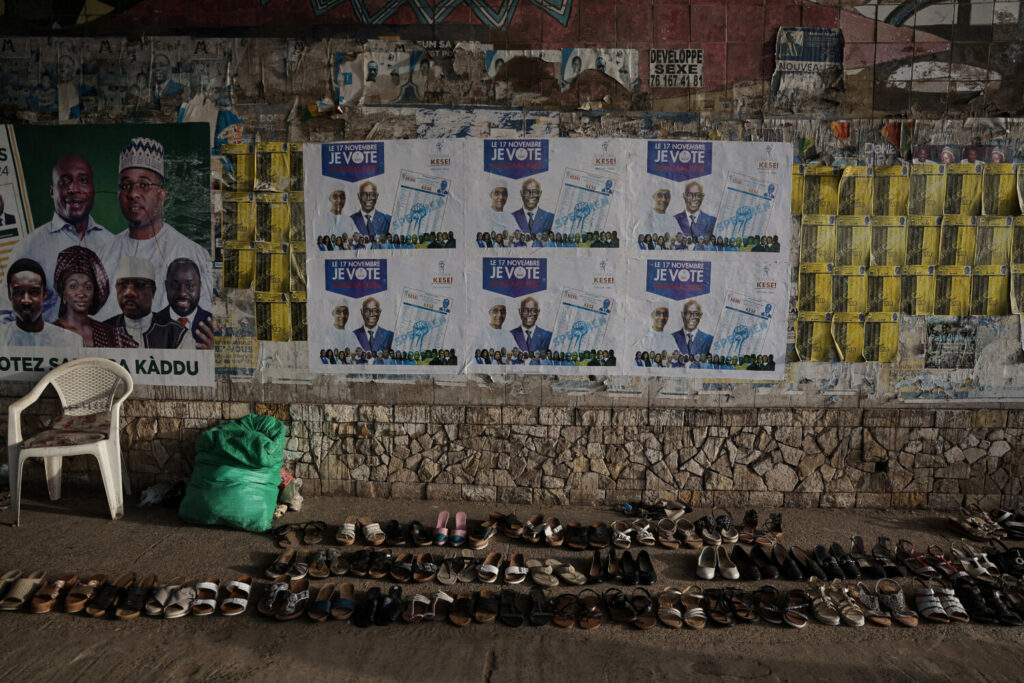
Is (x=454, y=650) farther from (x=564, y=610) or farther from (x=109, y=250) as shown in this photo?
(x=109, y=250)

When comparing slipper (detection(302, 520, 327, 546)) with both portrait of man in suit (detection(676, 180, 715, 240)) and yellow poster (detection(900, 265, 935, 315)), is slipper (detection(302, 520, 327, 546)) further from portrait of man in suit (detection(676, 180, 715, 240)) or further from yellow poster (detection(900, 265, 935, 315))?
yellow poster (detection(900, 265, 935, 315))

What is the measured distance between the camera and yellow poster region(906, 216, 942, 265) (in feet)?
15.0

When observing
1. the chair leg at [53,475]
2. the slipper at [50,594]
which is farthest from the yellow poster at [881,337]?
the chair leg at [53,475]

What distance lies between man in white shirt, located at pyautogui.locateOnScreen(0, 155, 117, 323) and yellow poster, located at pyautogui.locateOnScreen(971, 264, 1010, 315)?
715cm

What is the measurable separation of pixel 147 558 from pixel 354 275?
254 cm

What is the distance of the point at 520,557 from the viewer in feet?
13.1

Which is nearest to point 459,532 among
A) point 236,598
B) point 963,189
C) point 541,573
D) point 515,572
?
point 515,572

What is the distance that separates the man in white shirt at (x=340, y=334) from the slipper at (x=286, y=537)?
1487 millimetres

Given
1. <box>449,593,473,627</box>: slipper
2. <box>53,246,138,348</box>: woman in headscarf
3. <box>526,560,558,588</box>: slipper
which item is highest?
<box>53,246,138,348</box>: woman in headscarf

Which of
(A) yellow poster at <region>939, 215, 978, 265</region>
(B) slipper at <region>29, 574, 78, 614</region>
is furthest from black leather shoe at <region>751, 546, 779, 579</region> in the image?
(B) slipper at <region>29, 574, 78, 614</region>

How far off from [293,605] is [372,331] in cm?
217

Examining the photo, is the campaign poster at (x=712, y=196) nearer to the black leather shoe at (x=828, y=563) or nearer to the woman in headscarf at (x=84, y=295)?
the black leather shoe at (x=828, y=563)

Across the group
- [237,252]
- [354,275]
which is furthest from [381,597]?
[237,252]

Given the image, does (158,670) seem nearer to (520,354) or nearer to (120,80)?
(520,354)
